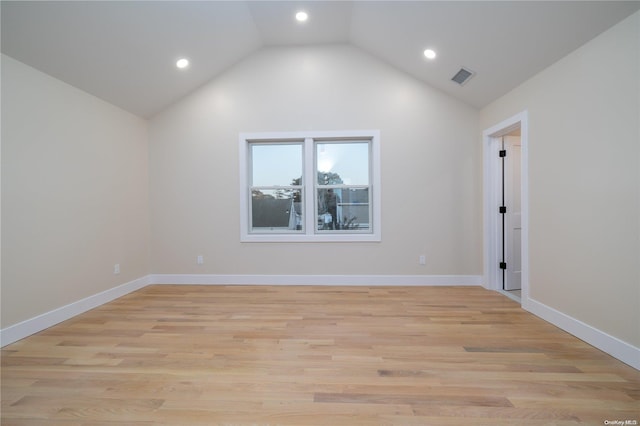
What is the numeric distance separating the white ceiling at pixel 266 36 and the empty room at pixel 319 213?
22mm

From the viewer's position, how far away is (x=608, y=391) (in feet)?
5.53

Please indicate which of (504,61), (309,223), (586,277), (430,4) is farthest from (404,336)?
(430,4)

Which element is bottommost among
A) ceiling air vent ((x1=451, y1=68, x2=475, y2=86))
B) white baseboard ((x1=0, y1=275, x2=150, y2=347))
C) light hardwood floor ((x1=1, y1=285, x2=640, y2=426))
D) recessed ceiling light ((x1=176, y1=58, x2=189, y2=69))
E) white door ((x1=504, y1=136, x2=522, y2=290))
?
light hardwood floor ((x1=1, y1=285, x2=640, y2=426))

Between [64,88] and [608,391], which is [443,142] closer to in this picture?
[608,391]

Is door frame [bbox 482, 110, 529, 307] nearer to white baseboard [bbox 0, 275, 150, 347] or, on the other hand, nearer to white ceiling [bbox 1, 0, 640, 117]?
white ceiling [bbox 1, 0, 640, 117]

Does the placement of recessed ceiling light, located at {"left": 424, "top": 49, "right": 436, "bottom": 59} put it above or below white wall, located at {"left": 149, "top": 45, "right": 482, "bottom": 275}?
above

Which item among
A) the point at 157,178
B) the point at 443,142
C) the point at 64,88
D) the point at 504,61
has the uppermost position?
the point at 504,61

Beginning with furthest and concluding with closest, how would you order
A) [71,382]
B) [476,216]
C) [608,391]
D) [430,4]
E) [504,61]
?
[476,216] → [504,61] → [430,4] → [71,382] → [608,391]

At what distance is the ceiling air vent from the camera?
3.31 metres

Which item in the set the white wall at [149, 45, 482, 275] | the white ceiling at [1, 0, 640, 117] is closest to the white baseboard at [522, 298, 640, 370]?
the white wall at [149, 45, 482, 275]

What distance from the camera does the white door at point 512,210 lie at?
3682 mm

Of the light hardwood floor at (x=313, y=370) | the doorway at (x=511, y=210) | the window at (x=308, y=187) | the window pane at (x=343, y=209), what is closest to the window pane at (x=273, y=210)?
the window at (x=308, y=187)

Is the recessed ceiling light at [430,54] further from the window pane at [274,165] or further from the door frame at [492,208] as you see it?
the window pane at [274,165]

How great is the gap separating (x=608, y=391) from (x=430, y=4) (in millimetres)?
3365
